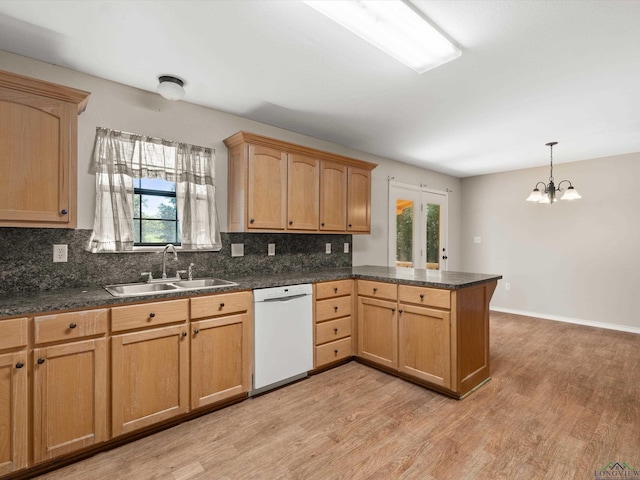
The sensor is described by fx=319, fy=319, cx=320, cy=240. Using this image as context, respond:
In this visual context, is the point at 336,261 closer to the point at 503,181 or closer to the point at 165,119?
the point at 165,119

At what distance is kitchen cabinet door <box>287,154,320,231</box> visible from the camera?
122 inches

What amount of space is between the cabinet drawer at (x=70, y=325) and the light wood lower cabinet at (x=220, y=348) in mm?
531

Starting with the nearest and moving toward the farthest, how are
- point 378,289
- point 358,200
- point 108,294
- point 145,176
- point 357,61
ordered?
point 108,294, point 357,61, point 145,176, point 378,289, point 358,200

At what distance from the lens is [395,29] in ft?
5.91

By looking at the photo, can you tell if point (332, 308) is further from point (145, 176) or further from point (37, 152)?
point (37, 152)

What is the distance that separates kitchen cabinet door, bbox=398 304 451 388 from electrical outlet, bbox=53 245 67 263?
2.63 metres

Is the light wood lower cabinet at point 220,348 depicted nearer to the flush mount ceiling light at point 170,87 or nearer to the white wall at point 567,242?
the flush mount ceiling light at point 170,87

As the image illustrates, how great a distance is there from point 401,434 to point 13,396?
2.18 meters

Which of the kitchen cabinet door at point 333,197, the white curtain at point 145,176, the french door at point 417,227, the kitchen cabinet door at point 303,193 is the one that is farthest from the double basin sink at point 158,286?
the french door at point 417,227

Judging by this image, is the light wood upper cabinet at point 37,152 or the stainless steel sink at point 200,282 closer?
the light wood upper cabinet at point 37,152

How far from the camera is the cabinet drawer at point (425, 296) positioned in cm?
254

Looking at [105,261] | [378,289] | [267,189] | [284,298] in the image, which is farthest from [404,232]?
[105,261]

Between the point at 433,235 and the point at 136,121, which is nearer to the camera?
the point at 136,121

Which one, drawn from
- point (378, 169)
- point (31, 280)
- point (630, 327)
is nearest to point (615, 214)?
point (630, 327)
